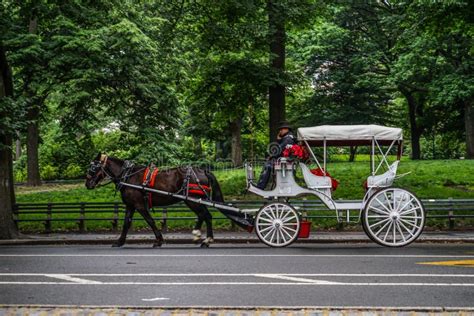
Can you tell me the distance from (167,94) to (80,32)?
130 inches

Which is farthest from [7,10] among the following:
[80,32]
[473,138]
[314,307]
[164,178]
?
[473,138]

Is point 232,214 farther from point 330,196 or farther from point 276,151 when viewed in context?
point 330,196

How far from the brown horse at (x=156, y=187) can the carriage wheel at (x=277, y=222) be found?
1.45 meters

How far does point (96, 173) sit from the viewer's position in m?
15.6

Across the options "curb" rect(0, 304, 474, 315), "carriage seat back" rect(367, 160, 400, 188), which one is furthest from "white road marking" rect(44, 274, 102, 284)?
"carriage seat back" rect(367, 160, 400, 188)

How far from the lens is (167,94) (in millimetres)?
20594

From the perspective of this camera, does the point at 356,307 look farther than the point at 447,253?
No

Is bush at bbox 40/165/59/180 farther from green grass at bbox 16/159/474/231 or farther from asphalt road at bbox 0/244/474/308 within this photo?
asphalt road at bbox 0/244/474/308

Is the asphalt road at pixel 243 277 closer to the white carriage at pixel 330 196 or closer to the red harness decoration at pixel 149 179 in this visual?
the white carriage at pixel 330 196

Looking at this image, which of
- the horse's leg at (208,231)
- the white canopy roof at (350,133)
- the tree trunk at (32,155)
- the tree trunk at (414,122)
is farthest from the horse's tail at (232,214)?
the tree trunk at (414,122)

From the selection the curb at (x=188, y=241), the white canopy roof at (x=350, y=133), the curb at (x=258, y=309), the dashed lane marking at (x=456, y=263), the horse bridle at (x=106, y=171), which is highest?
the white canopy roof at (x=350, y=133)

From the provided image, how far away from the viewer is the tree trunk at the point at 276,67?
21766 mm

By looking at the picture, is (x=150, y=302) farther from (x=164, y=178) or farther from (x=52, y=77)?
(x=52, y=77)

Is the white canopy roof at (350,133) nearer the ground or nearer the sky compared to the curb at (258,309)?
nearer the sky
